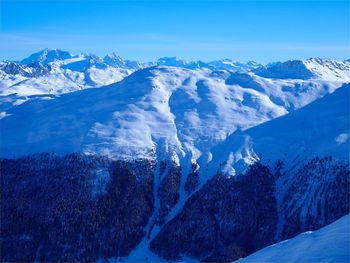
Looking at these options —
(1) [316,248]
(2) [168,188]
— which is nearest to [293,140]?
(2) [168,188]

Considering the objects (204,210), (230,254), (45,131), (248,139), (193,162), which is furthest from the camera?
(45,131)

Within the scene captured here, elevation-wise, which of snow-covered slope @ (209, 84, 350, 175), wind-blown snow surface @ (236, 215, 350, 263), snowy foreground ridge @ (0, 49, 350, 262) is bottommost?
snowy foreground ridge @ (0, 49, 350, 262)

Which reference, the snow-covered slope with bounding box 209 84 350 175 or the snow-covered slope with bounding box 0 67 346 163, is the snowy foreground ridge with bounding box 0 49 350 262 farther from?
the snow-covered slope with bounding box 0 67 346 163

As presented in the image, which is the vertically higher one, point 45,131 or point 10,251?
point 45,131

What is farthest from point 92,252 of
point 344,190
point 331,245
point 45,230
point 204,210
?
point 331,245

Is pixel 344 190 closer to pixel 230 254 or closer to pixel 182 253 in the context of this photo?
pixel 230 254

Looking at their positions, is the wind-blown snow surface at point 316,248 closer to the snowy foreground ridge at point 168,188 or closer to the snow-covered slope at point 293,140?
the snowy foreground ridge at point 168,188

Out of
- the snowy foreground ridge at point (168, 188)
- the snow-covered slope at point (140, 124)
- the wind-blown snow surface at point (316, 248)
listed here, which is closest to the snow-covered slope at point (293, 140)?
the snowy foreground ridge at point (168, 188)

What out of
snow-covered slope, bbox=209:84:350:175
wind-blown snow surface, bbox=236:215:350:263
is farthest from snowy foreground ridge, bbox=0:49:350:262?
wind-blown snow surface, bbox=236:215:350:263
